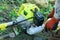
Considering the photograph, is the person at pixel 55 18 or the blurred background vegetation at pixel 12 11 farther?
the blurred background vegetation at pixel 12 11

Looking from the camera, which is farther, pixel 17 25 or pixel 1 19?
pixel 1 19

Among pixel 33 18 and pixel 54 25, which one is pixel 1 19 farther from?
pixel 54 25

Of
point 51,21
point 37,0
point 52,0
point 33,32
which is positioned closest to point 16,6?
point 37,0

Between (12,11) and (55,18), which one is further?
(12,11)

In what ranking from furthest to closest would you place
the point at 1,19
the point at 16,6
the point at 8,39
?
the point at 16,6, the point at 1,19, the point at 8,39

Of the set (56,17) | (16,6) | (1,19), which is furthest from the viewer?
(16,6)

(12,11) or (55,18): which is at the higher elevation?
(55,18)

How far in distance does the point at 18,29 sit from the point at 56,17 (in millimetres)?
693

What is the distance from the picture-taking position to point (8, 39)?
7.99 feet

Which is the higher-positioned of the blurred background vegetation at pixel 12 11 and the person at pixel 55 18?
the person at pixel 55 18

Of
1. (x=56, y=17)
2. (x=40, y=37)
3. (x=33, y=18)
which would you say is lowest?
(x=40, y=37)

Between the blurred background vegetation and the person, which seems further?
the blurred background vegetation

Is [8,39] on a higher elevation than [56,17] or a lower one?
lower

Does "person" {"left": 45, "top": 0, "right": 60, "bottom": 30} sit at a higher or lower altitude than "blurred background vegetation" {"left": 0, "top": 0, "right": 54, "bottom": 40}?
higher
